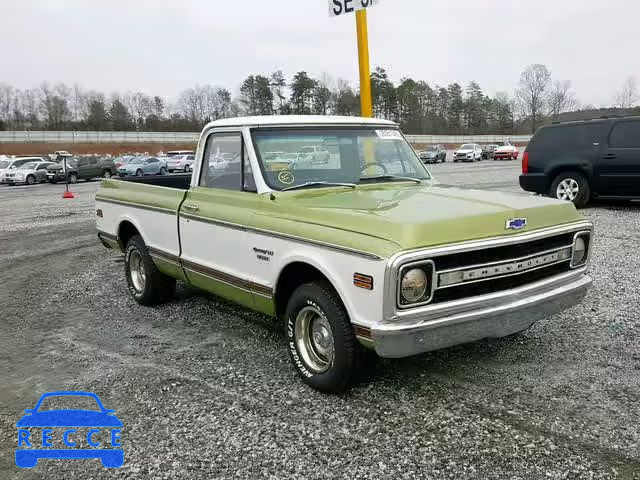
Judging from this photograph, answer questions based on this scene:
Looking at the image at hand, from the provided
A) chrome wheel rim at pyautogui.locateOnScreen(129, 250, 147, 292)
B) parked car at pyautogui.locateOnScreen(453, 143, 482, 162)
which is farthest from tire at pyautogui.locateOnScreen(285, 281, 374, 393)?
parked car at pyautogui.locateOnScreen(453, 143, 482, 162)

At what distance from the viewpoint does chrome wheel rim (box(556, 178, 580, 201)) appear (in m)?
11.9

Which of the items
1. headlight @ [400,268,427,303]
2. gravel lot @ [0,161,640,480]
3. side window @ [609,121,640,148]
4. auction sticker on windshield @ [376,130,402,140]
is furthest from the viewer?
side window @ [609,121,640,148]

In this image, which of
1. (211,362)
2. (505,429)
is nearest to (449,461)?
(505,429)

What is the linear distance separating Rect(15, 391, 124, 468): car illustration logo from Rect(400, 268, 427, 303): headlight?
75.5 inches

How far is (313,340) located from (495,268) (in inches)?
55.1

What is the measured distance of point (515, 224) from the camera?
11.9 ft

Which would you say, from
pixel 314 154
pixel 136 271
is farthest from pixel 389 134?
pixel 136 271

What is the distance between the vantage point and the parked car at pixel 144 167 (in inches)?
1346

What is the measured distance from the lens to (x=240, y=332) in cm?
525

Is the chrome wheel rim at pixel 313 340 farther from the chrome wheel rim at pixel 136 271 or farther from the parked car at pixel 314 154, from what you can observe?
the chrome wheel rim at pixel 136 271

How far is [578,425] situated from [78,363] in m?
3.84

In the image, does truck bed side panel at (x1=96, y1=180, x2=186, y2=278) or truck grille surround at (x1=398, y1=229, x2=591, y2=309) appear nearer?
truck grille surround at (x1=398, y1=229, x2=591, y2=309)

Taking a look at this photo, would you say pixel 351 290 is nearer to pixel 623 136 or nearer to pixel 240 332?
pixel 240 332

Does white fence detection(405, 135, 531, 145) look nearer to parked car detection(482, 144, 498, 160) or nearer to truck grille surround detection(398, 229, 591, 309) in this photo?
parked car detection(482, 144, 498, 160)
